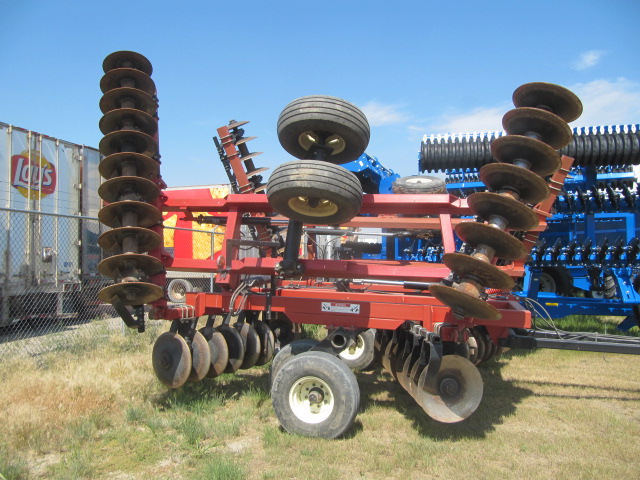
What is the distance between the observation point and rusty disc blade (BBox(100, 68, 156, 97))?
419cm

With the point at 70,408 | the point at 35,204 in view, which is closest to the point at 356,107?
the point at 70,408

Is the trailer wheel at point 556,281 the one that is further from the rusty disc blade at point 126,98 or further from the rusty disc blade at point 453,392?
the rusty disc blade at point 126,98

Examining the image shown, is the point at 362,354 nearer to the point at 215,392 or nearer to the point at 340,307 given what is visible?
the point at 215,392

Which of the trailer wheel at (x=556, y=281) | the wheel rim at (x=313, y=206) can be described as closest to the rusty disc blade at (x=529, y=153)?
the wheel rim at (x=313, y=206)

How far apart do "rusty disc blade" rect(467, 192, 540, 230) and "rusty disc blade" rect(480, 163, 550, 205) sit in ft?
0.54

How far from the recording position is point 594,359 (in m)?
6.90

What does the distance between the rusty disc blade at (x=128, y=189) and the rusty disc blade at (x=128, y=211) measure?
91mm

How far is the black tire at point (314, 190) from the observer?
141 inches

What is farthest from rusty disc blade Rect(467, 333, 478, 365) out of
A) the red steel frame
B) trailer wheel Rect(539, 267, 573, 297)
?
trailer wheel Rect(539, 267, 573, 297)

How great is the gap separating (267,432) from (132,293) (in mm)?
1496

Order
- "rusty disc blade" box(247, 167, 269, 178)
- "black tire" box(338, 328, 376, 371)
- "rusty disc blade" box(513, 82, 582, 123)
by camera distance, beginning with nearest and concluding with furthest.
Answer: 1. "rusty disc blade" box(513, 82, 582, 123)
2. "black tire" box(338, 328, 376, 371)
3. "rusty disc blade" box(247, 167, 269, 178)

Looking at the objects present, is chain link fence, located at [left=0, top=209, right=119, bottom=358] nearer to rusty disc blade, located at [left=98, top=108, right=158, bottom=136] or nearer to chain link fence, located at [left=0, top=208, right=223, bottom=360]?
chain link fence, located at [left=0, top=208, right=223, bottom=360]

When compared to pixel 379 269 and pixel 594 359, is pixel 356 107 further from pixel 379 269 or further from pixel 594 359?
pixel 594 359

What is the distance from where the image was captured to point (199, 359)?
4.39 meters
